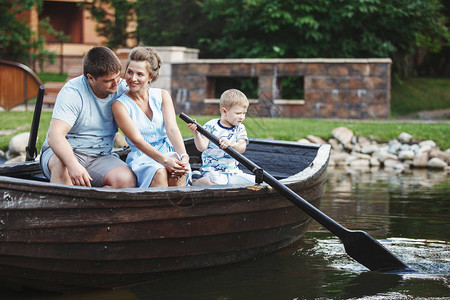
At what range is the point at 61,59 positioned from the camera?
24.6m

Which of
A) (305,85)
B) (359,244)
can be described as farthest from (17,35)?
(359,244)

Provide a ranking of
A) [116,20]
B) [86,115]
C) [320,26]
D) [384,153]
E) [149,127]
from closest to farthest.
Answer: [86,115] < [149,127] < [384,153] < [320,26] < [116,20]

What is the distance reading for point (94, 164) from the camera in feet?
14.7

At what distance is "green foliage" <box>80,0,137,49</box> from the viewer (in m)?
17.6

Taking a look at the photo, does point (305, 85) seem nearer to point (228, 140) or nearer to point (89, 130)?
point (228, 140)

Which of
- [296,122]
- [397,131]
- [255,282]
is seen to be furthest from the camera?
[296,122]

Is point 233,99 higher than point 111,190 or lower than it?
higher

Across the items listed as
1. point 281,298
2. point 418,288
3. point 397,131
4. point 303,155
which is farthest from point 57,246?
point 397,131

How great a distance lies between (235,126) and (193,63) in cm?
964

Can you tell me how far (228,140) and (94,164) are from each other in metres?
1.06

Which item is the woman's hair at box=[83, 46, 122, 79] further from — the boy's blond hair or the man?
the boy's blond hair

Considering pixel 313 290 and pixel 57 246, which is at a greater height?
pixel 57 246

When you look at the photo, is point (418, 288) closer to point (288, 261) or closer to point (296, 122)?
point (288, 261)

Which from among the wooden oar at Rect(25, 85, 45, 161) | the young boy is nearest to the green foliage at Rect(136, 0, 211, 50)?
the wooden oar at Rect(25, 85, 45, 161)
